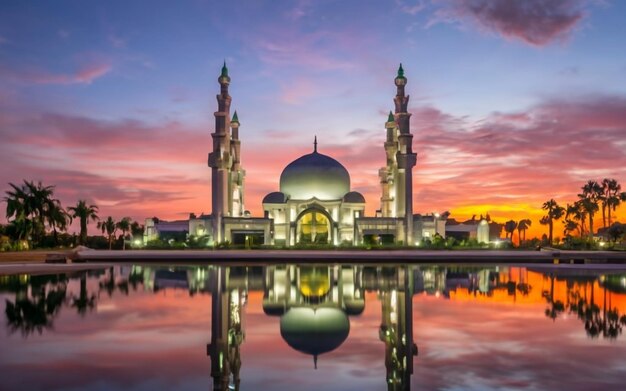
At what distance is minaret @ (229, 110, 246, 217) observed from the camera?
65275mm

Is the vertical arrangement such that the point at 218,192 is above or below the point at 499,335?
above

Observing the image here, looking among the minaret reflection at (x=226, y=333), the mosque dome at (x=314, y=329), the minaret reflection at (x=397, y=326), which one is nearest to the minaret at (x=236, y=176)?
the minaret reflection at (x=397, y=326)

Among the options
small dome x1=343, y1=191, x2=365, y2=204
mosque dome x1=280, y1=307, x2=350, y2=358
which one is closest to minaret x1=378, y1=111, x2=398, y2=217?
small dome x1=343, y1=191, x2=365, y2=204

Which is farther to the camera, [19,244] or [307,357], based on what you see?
[19,244]

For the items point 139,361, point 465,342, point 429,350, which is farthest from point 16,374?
point 465,342

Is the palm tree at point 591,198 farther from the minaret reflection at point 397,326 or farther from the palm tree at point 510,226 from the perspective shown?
the minaret reflection at point 397,326

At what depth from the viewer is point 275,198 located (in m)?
65.0

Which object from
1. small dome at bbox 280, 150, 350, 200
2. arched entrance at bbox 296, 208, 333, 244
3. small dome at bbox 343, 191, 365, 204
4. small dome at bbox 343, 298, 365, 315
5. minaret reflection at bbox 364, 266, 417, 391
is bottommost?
minaret reflection at bbox 364, 266, 417, 391

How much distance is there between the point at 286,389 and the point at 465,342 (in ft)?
15.5

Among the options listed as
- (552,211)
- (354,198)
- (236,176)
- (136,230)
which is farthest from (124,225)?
(552,211)

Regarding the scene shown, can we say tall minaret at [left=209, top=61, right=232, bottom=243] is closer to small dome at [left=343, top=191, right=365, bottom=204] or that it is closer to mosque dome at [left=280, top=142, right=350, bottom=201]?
mosque dome at [left=280, top=142, right=350, bottom=201]

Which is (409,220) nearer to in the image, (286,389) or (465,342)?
(465,342)

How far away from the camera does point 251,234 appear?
60156 millimetres

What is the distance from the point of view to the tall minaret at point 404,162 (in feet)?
193
